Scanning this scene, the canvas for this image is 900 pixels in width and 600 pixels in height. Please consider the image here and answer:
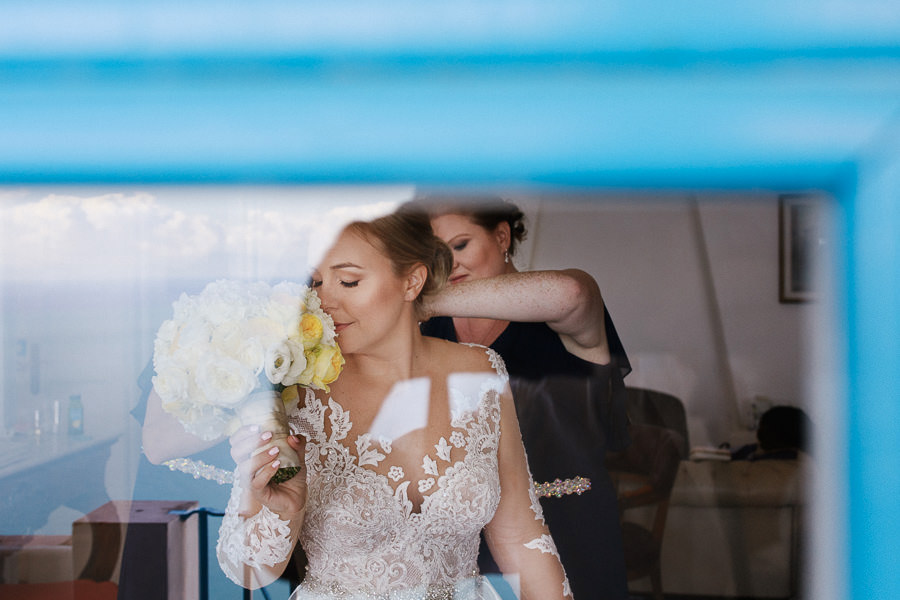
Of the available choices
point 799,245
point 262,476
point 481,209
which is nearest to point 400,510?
point 262,476

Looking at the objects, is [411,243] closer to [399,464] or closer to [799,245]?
[399,464]

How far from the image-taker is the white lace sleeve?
81 centimetres

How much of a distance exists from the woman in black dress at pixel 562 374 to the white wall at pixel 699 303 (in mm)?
31

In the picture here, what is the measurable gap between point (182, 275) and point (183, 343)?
0.08 metres

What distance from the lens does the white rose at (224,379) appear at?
2.50ft

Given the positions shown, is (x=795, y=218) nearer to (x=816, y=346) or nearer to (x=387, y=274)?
(x=816, y=346)

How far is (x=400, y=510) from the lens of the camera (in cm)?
84

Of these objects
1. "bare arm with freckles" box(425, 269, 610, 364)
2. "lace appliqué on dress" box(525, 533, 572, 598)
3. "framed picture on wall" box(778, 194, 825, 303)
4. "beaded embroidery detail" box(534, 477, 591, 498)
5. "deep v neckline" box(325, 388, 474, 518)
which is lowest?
"lace appliqué on dress" box(525, 533, 572, 598)

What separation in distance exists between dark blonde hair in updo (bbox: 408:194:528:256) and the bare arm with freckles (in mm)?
69

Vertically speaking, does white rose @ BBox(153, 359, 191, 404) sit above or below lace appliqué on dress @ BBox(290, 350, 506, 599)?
above

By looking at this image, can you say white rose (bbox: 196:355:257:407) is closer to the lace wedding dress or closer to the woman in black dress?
the lace wedding dress

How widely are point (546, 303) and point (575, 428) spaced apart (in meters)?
0.16

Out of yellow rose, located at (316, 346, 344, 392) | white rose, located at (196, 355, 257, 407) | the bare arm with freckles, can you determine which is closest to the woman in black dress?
the bare arm with freckles

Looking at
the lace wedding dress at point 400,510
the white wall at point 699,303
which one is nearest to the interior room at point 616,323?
the white wall at point 699,303
